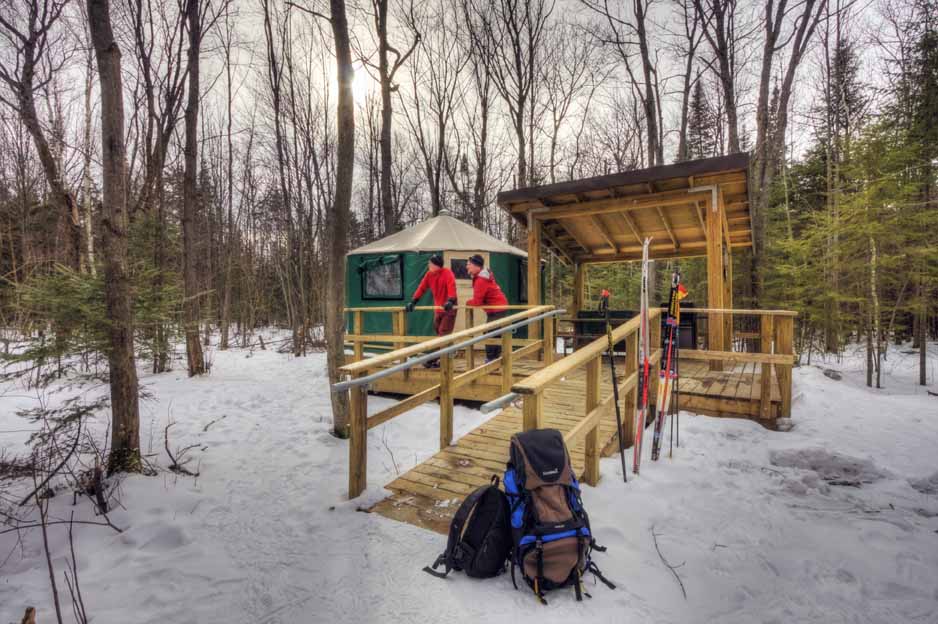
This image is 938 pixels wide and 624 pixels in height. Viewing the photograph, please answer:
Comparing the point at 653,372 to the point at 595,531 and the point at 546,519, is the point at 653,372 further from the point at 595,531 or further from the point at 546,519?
the point at 546,519

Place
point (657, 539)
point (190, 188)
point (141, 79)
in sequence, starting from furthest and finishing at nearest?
point (141, 79) < point (190, 188) < point (657, 539)

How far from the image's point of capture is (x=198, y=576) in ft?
7.08

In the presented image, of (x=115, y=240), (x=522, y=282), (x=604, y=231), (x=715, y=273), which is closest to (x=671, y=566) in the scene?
(x=115, y=240)

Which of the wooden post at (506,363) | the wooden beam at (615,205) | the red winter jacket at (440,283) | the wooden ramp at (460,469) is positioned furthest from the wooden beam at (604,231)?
the wooden ramp at (460,469)

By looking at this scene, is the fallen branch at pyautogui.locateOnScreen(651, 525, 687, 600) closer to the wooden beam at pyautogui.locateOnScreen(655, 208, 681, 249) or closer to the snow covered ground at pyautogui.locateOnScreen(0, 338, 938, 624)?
the snow covered ground at pyautogui.locateOnScreen(0, 338, 938, 624)

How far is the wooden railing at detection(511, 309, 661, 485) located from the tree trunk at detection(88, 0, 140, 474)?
3196mm

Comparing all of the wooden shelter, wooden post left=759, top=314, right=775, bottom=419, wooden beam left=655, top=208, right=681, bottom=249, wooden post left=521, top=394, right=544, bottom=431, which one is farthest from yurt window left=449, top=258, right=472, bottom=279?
wooden post left=521, top=394, right=544, bottom=431

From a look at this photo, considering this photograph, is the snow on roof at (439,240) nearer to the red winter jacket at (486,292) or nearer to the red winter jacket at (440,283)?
the red winter jacket at (440,283)

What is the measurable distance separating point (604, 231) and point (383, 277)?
15.7 ft

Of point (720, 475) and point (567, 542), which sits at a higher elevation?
point (567, 542)

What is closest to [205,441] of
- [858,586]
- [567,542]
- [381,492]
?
[381,492]

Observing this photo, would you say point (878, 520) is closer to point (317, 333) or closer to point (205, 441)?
point (205, 441)

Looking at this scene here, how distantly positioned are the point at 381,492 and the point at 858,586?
2.72m

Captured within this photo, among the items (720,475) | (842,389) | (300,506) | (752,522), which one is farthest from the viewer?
(842,389)
